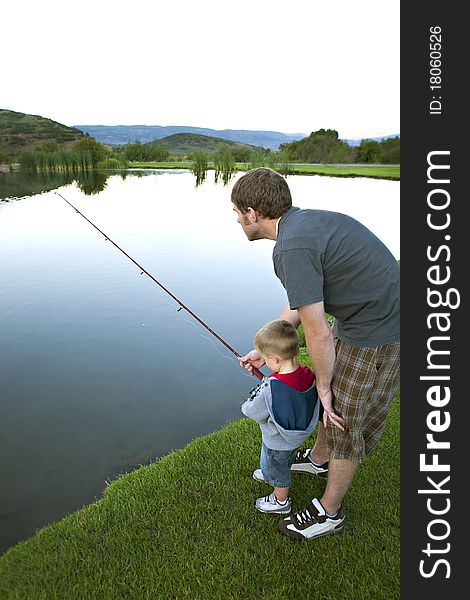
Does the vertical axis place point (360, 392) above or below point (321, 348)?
below

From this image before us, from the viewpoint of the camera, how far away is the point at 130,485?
3.38 m

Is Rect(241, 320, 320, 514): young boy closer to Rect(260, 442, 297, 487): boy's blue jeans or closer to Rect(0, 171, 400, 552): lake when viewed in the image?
Rect(260, 442, 297, 487): boy's blue jeans

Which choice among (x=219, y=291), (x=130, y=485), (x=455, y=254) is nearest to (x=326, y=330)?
(x=455, y=254)

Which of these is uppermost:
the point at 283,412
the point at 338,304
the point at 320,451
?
the point at 338,304

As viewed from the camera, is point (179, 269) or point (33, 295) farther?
point (179, 269)

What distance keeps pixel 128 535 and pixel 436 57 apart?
298cm

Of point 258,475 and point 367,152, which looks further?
point 367,152

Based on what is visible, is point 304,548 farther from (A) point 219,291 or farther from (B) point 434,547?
(A) point 219,291

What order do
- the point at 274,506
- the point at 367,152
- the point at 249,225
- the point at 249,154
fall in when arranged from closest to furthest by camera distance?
the point at 249,225
the point at 274,506
the point at 249,154
the point at 367,152

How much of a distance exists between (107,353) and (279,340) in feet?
14.3

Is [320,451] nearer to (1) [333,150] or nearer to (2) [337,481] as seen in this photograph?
(2) [337,481]

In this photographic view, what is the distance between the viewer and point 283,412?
2604 mm

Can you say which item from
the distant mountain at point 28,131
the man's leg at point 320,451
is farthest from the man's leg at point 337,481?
the distant mountain at point 28,131

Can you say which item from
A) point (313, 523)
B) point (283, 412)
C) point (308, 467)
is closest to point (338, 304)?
point (283, 412)
